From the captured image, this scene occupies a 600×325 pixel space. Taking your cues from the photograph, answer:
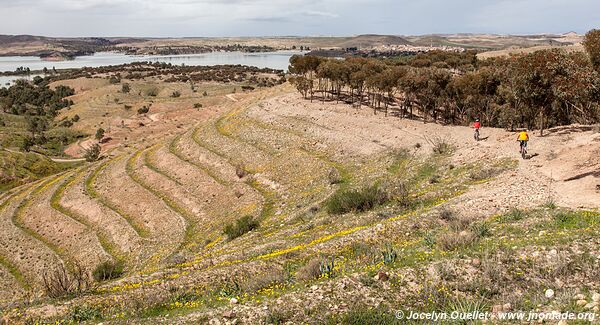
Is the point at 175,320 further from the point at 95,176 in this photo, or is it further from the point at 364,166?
the point at 95,176

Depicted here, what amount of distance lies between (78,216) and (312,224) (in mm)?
31220

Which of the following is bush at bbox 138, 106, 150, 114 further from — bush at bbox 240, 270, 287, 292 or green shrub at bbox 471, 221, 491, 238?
green shrub at bbox 471, 221, 491, 238

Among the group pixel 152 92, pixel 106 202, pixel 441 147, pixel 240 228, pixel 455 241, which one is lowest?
pixel 106 202

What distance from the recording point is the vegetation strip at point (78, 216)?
3693 cm

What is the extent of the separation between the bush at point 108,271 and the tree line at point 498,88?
115 feet

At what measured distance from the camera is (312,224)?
90.1 feet

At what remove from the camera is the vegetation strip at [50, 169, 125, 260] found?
121 ft

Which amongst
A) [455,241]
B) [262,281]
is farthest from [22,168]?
[455,241]

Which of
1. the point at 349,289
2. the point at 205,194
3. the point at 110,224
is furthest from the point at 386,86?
the point at 349,289

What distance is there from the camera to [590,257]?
14484 millimetres

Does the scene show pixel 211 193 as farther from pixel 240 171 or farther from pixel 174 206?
pixel 240 171

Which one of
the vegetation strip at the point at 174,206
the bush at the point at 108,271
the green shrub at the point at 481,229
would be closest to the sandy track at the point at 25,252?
the bush at the point at 108,271

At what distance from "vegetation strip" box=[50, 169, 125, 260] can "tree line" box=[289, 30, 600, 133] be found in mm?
38481

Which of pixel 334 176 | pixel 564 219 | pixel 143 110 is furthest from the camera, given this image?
pixel 143 110
